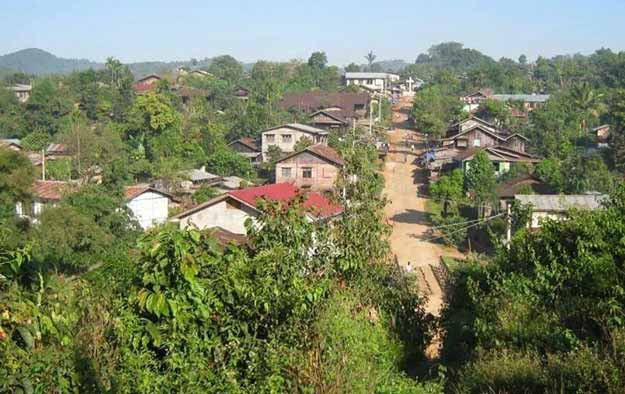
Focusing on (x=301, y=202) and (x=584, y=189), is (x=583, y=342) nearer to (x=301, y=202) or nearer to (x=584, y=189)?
(x=301, y=202)

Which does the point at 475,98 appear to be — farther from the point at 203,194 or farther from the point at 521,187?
the point at 203,194

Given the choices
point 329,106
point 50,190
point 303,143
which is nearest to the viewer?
point 50,190

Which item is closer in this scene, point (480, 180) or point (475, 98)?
point (480, 180)

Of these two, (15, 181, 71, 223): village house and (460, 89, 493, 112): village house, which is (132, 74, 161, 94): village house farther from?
(15, 181, 71, 223): village house

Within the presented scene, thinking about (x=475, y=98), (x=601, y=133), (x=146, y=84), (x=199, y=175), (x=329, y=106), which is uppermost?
(x=146, y=84)

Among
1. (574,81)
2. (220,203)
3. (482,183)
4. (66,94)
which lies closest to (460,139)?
(482,183)

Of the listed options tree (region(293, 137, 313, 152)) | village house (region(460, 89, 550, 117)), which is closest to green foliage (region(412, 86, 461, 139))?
village house (region(460, 89, 550, 117))

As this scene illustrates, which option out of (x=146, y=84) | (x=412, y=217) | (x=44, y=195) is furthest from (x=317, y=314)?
Answer: (x=146, y=84)
